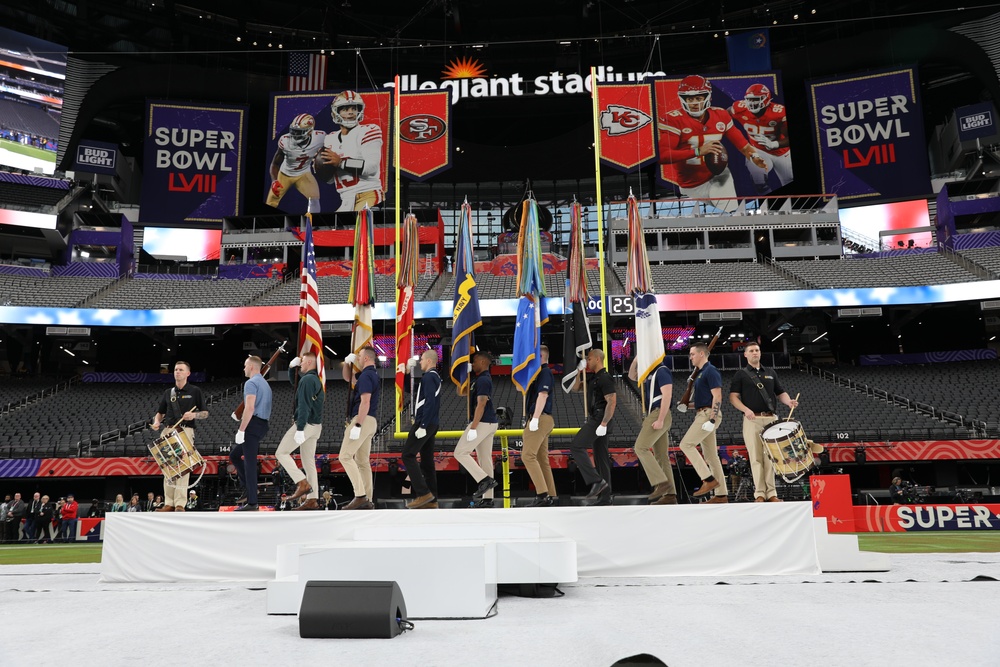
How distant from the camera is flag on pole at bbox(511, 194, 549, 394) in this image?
9.72 meters

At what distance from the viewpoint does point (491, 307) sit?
30250mm

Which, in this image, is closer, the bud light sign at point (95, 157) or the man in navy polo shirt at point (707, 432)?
the man in navy polo shirt at point (707, 432)

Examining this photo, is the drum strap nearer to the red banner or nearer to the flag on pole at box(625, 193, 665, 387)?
the flag on pole at box(625, 193, 665, 387)

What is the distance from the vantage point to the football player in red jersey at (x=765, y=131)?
34.2 metres

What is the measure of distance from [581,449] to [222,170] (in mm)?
33555

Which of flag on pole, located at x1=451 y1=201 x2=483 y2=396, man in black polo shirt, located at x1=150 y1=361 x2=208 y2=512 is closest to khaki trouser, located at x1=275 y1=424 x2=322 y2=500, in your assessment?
man in black polo shirt, located at x1=150 y1=361 x2=208 y2=512

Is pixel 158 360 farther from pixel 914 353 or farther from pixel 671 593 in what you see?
pixel 914 353

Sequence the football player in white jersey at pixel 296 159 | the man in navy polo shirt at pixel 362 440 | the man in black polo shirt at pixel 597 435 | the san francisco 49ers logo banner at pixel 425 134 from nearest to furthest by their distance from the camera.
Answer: the man in black polo shirt at pixel 597 435, the man in navy polo shirt at pixel 362 440, the san francisco 49ers logo banner at pixel 425 134, the football player in white jersey at pixel 296 159

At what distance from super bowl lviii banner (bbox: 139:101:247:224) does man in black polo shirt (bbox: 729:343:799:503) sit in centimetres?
3348

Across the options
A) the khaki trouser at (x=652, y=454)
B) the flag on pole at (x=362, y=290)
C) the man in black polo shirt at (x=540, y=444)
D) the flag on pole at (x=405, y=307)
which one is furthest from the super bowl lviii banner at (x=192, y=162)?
the khaki trouser at (x=652, y=454)

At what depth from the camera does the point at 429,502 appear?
29.0 feet

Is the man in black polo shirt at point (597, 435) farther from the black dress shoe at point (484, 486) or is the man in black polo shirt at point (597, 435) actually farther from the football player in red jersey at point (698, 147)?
the football player in red jersey at point (698, 147)

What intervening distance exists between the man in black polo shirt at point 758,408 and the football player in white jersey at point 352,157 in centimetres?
2773

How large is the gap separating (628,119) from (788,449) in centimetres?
2871
